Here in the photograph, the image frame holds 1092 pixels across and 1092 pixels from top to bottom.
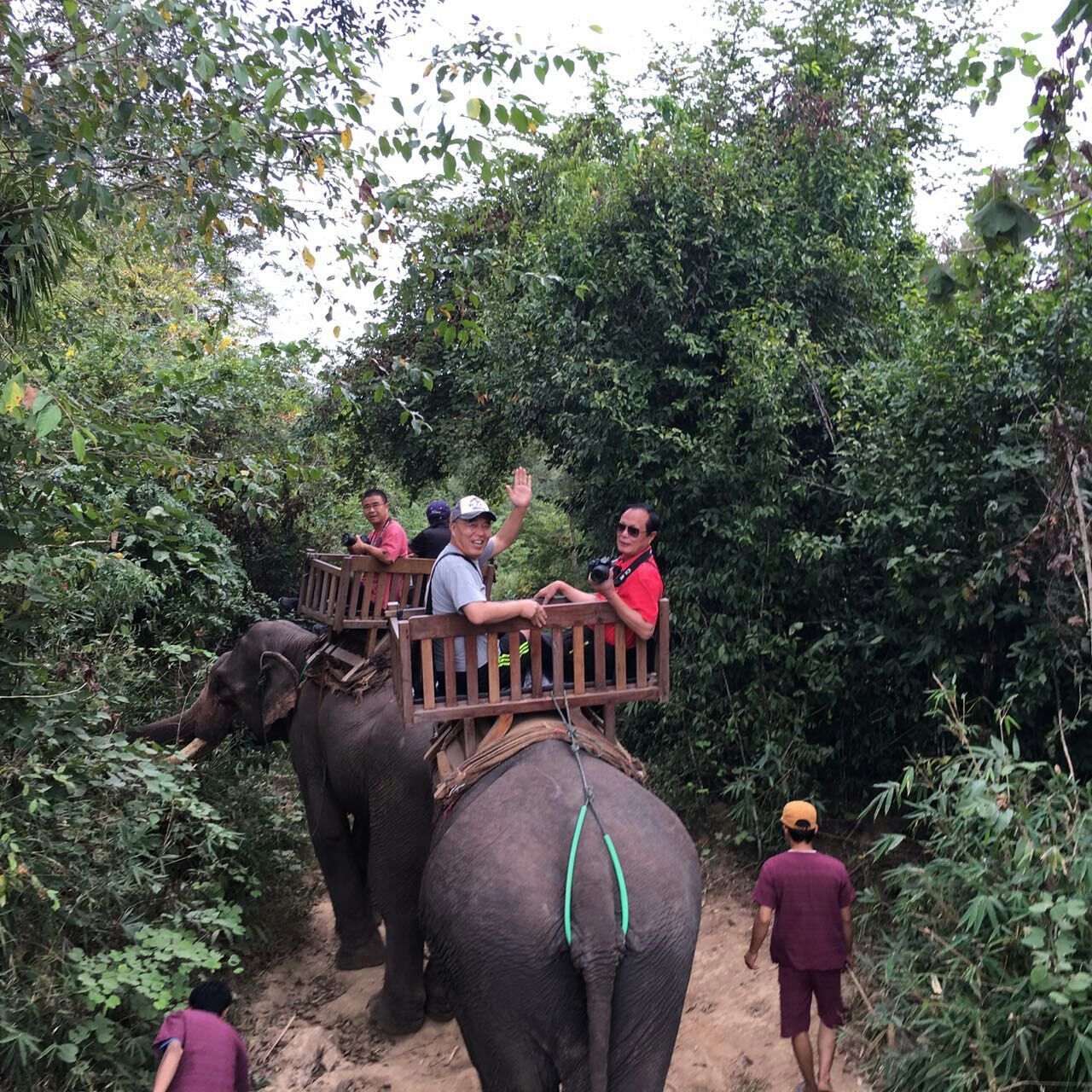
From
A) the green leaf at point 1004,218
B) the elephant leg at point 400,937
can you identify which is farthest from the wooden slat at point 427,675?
the green leaf at point 1004,218

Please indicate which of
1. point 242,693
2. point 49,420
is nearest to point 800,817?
point 49,420

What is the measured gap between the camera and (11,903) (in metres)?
3.82

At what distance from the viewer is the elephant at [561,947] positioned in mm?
2838

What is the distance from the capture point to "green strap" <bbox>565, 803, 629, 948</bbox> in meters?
2.83

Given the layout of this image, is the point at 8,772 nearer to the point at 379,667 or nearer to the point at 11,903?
the point at 11,903

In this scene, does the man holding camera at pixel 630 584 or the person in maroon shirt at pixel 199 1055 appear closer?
the person in maroon shirt at pixel 199 1055

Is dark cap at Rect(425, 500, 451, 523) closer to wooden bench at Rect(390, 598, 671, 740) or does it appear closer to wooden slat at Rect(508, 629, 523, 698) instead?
wooden bench at Rect(390, 598, 671, 740)

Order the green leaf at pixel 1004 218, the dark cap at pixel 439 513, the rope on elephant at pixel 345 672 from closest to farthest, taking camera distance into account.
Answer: the green leaf at pixel 1004 218 → the rope on elephant at pixel 345 672 → the dark cap at pixel 439 513

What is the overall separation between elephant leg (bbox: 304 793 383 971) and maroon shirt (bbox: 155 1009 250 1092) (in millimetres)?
2278

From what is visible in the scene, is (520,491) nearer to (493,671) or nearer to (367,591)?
(493,671)

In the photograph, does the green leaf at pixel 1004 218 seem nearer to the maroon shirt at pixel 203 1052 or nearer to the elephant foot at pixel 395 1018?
the maroon shirt at pixel 203 1052

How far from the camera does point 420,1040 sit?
4.78m

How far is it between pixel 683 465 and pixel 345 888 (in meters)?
3.65

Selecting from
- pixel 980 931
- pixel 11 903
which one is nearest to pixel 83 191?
pixel 11 903
